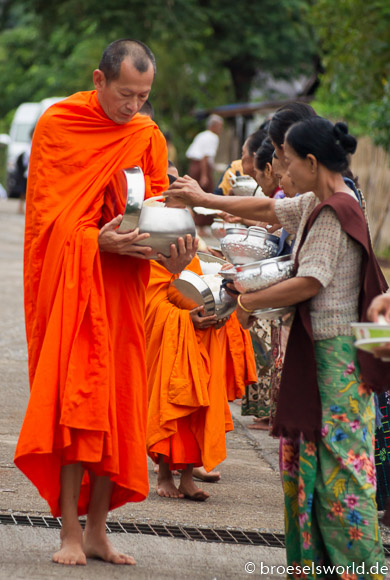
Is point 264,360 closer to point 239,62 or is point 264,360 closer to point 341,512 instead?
point 341,512

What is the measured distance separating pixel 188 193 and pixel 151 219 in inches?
8.3

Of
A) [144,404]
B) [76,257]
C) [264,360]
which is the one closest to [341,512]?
[144,404]

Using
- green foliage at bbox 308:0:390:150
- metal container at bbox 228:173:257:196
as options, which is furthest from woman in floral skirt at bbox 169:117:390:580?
green foliage at bbox 308:0:390:150

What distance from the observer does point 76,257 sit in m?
3.66

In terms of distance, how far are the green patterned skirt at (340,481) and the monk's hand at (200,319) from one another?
1.64 m

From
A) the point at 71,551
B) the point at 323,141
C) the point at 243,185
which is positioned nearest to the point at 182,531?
the point at 71,551

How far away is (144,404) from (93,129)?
1151 millimetres

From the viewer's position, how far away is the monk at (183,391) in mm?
4840

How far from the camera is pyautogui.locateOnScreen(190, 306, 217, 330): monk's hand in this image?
4.93 meters

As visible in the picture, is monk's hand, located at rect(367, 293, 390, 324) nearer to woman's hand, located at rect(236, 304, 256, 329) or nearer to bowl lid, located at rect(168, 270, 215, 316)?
woman's hand, located at rect(236, 304, 256, 329)

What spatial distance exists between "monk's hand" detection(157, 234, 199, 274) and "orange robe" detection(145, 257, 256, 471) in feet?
3.87

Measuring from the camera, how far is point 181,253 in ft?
12.3

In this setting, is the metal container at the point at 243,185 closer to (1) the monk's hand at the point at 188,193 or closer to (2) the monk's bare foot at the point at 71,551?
(1) the monk's hand at the point at 188,193

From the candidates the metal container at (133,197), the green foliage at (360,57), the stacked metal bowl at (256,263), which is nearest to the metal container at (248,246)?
the stacked metal bowl at (256,263)
